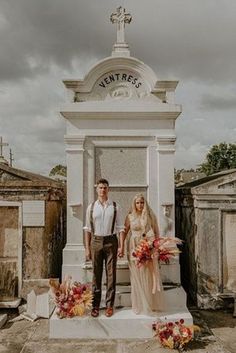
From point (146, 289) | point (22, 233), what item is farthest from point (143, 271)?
point (22, 233)

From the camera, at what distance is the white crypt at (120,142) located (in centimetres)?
696

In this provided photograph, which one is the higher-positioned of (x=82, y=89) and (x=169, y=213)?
(x=82, y=89)

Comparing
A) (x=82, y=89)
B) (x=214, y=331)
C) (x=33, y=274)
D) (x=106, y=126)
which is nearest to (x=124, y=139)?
(x=106, y=126)

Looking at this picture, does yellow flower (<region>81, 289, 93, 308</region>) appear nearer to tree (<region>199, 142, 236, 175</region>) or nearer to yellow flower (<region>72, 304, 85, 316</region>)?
yellow flower (<region>72, 304, 85, 316</region>)

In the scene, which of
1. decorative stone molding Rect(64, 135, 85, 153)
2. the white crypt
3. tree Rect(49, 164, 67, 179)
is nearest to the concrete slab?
the white crypt

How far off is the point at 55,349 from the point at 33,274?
2.12 m

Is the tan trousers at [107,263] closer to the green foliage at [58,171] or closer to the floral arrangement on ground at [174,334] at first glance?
the floral arrangement on ground at [174,334]

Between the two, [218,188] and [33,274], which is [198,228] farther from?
[33,274]

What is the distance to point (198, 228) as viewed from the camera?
720 cm

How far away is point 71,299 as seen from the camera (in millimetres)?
5727

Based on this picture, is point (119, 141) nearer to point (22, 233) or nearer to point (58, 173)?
point (22, 233)

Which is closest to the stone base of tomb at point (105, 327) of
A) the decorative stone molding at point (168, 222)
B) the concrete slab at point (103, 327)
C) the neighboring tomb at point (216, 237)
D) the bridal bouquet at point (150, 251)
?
the concrete slab at point (103, 327)

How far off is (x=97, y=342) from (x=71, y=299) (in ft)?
2.35

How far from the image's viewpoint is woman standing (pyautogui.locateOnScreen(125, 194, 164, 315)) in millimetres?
5820
